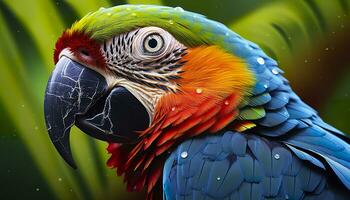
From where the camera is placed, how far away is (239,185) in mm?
929

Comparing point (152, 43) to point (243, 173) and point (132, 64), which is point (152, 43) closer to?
point (132, 64)

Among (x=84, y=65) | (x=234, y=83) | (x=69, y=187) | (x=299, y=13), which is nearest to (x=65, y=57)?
(x=84, y=65)

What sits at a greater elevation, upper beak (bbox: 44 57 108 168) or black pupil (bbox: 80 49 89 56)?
black pupil (bbox: 80 49 89 56)

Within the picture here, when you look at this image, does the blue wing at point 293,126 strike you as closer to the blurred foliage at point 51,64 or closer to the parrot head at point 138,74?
the parrot head at point 138,74

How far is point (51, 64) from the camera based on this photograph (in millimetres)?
1556

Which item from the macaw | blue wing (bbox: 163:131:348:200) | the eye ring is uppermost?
the eye ring

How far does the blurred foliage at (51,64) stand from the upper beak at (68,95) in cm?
52

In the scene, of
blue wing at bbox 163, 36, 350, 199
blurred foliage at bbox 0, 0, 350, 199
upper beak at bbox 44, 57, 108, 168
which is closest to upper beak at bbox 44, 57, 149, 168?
upper beak at bbox 44, 57, 108, 168

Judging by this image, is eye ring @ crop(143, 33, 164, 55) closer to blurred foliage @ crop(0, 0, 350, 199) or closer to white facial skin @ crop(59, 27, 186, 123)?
white facial skin @ crop(59, 27, 186, 123)

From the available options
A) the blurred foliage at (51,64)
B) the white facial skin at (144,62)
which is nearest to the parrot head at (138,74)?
the white facial skin at (144,62)

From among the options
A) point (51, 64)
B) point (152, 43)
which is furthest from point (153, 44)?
point (51, 64)

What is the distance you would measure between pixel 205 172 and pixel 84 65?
30 centimetres

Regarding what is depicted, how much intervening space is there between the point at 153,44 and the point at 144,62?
1.4 inches

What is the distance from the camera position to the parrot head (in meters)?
1.03
